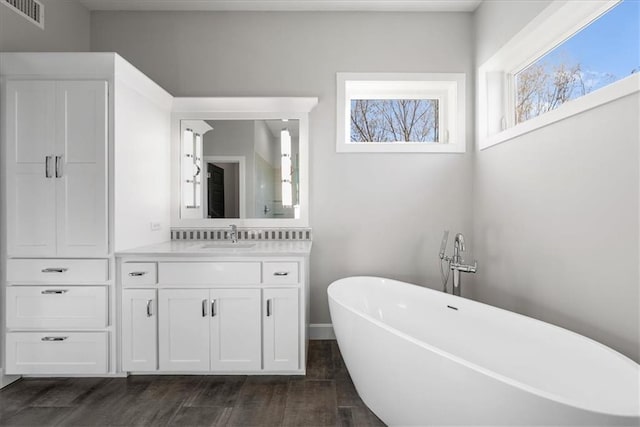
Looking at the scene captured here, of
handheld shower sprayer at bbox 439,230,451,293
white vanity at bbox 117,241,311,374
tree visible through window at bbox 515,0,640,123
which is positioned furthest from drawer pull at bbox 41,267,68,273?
tree visible through window at bbox 515,0,640,123

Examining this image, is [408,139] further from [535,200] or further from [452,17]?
[535,200]

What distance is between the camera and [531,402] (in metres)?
1.07

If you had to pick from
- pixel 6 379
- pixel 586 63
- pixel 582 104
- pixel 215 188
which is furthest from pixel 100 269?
pixel 586 63

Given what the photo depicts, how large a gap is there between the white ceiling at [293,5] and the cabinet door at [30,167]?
3.71 ft

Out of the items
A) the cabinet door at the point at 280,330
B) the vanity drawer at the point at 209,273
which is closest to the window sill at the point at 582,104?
the cabinet door at the point at 280,330

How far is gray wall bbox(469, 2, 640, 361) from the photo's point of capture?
5.01 ft

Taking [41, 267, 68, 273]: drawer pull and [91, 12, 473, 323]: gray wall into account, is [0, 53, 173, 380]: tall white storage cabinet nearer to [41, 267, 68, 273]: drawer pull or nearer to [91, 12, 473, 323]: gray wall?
[41, 267, 68, 273]: drawer pull

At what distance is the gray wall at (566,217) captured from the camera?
153cm

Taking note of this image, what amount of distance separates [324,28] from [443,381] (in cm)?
272

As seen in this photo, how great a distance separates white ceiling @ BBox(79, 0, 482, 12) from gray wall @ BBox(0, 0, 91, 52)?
171 millimetres

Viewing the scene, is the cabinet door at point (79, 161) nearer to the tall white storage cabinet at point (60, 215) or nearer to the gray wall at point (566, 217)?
the tall white storage cabinet at point (60, 215)

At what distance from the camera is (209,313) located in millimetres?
2262

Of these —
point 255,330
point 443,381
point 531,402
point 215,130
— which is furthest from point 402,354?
point 215,130

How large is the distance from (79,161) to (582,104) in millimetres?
2785
